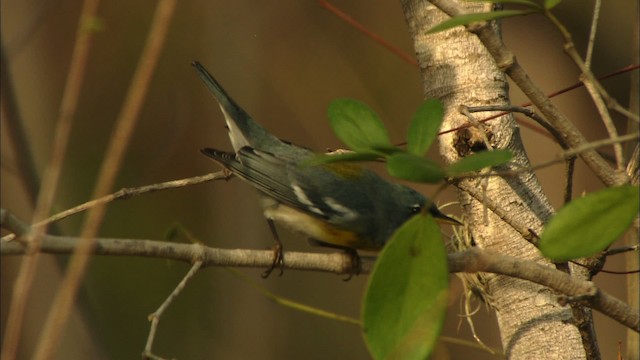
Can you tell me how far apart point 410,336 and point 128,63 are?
4.76 meters

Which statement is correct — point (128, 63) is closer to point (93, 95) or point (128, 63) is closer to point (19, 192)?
point (93, 95)

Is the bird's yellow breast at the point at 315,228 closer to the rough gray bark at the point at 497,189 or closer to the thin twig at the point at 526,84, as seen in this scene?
the rough gray bark at the point at 497,189

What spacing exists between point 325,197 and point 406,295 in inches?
50.5

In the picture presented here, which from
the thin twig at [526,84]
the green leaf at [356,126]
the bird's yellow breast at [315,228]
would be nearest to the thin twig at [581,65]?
the thin twig at [526,84]

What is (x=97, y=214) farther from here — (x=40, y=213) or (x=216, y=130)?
(x=216, y=130)

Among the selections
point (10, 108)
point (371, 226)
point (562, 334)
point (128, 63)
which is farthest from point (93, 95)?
point (562, 334)

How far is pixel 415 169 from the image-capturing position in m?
1.13

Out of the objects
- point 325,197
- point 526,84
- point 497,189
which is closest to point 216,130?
point 325,197

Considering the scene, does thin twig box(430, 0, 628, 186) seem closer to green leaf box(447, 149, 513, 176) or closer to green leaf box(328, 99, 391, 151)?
green leaf box(328, 99, 391, 151)

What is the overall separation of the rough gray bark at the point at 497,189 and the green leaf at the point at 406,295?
0.79 m

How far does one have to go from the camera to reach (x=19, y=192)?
3.49 m

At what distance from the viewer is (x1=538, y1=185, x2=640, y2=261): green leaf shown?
1178mm

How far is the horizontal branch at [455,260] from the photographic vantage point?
128cm

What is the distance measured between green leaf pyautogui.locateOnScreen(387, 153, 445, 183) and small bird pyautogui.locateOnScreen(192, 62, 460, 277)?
1.07 m
